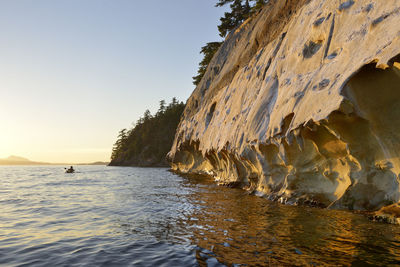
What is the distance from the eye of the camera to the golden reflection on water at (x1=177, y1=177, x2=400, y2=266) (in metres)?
5.10

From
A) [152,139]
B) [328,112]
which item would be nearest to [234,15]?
[328,112]

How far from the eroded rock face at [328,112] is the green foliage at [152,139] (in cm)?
7141

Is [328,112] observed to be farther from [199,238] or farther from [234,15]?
[234,15]

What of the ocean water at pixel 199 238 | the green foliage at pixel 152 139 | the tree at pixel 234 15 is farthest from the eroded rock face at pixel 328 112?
the green foliage at pixel 152 139

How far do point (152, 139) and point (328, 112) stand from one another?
282 feet

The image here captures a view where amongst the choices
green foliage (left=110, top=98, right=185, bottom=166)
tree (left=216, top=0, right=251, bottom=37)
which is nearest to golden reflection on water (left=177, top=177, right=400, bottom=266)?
tree (left=216, top=0, right=251, bottom=37)

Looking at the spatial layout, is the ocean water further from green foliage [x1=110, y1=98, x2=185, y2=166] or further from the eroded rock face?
green foliage [x1=110, y1=98, x2=185, y2=166]

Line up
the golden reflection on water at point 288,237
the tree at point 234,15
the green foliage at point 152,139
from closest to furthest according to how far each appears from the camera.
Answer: the golden reflection on water at point 288,237, the tree at point 234,15, the green foliage at point 152,139

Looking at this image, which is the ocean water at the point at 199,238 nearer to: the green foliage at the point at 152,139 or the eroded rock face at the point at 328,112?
the eroded rock face at the point at 328,112

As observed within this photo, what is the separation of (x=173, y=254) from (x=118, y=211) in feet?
19.7

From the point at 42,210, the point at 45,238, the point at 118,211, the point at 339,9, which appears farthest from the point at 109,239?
the point at 339,9

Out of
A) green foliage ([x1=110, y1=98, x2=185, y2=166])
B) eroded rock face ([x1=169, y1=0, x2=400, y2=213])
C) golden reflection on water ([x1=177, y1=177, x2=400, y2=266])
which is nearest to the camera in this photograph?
golden reflection on water ([x1=177, y1=177, x2=400, y2=266])

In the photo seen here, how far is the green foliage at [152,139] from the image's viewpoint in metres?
87.9

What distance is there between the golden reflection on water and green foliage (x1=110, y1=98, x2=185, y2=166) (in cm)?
7694
